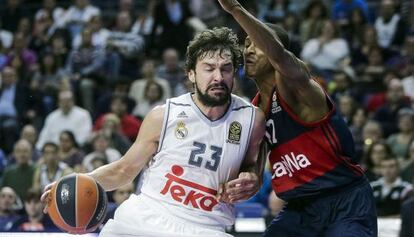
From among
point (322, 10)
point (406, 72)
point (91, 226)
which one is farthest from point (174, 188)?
point (322, 10)

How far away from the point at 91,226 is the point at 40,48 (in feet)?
34.8

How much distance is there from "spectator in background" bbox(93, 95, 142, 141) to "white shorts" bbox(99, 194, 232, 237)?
7.24 m

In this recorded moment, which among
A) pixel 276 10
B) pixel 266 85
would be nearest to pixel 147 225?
pixel 266 85

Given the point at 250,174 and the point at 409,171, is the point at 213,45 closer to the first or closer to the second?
the point at 250,174

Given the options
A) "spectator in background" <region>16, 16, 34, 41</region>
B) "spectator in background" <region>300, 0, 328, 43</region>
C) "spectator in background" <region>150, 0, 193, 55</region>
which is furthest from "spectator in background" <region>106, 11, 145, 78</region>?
"spectator in background" <region>300, 0, 328, 43</region>

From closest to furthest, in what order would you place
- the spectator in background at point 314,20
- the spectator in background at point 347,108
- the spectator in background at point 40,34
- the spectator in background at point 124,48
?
1. the spectator in background at point 347,108
2. the spectator in background at point 314,20
3. the spectator in background at point 124,48
4. the spectator in background at point 40,34

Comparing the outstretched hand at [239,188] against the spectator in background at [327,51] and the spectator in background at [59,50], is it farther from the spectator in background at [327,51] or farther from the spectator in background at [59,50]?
the spectator in background at [59,50]

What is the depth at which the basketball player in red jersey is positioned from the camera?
6.27 metres

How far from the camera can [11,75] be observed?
1457 cm

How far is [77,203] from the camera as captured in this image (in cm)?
612

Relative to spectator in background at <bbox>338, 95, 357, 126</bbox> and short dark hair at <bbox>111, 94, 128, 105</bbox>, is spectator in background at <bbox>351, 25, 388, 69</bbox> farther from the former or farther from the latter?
short dark hair at <bbox>111, 94, 128, 105</bbox>

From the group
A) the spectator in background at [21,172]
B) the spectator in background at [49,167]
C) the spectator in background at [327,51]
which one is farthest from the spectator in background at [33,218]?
the spectator in background at [327,51]

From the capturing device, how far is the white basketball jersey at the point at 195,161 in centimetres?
612

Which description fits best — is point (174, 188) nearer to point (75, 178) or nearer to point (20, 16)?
point (75, 178)
